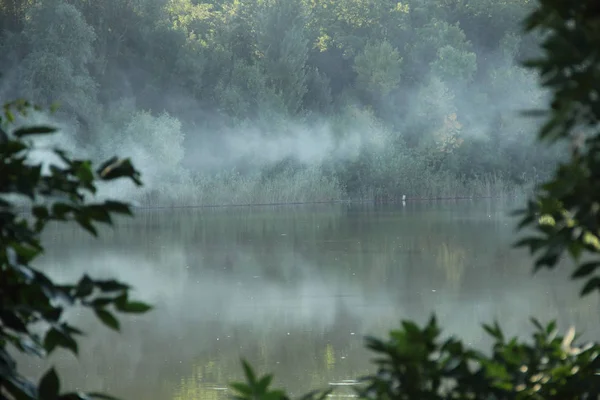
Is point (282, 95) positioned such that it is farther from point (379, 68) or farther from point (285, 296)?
point (285, 296)

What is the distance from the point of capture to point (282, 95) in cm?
2827

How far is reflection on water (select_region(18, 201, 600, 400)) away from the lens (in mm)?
5355

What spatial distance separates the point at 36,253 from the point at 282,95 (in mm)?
27185

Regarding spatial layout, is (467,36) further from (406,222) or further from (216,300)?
(216,300)

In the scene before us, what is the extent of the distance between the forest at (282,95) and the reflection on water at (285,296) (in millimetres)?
8600

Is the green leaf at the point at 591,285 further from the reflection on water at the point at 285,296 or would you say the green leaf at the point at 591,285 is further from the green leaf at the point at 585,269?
the reflection on water at the point at 285,296

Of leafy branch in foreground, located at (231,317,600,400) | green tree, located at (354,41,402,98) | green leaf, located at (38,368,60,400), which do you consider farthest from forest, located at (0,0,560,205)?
green leaf, located at (38,368,60,400)

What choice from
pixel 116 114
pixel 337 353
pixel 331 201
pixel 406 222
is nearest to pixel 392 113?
pixel 331 201

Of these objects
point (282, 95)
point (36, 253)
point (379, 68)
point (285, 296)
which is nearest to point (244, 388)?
point (36, 253)

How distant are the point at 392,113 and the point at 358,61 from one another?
1.81 meters

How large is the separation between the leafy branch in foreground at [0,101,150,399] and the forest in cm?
2101

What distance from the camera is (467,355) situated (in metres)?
1.26

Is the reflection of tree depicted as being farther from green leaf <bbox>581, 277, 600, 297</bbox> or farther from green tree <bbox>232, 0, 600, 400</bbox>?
green leaf <bbox>581, 277, 600, 297</bbox>

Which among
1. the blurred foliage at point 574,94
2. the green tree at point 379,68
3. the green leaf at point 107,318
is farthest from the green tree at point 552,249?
the green tree at point 379,68
